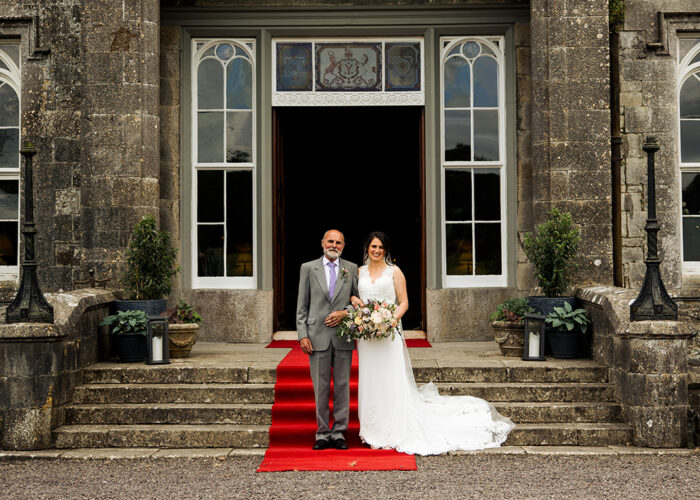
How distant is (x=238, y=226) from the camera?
30.9 ft

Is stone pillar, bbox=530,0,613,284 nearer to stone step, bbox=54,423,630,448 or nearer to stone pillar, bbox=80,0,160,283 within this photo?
stone step, bbox=54,423,630,448

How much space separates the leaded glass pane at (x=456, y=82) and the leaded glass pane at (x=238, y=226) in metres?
2.64

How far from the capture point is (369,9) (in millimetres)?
9266

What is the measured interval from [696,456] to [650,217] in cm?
201

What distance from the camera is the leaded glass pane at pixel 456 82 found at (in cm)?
941

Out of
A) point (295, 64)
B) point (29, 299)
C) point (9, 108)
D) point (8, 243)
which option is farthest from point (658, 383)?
point (9, 108)

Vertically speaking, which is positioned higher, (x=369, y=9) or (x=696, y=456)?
(x=369, y=9)

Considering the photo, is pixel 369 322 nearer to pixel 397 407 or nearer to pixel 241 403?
pixel 397 407

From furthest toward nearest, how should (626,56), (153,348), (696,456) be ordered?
(626,56) → (153,348) → (696,456)

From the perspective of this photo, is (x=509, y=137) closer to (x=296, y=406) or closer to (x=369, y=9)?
(x=369, y=9)

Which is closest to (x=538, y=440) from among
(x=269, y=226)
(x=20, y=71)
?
(x=269, y=226)

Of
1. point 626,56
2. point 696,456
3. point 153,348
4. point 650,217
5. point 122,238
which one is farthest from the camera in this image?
point 626,56

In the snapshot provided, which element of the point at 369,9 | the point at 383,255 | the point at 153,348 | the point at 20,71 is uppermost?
the point at 369,9

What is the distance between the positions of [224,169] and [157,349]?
9.21 feet
